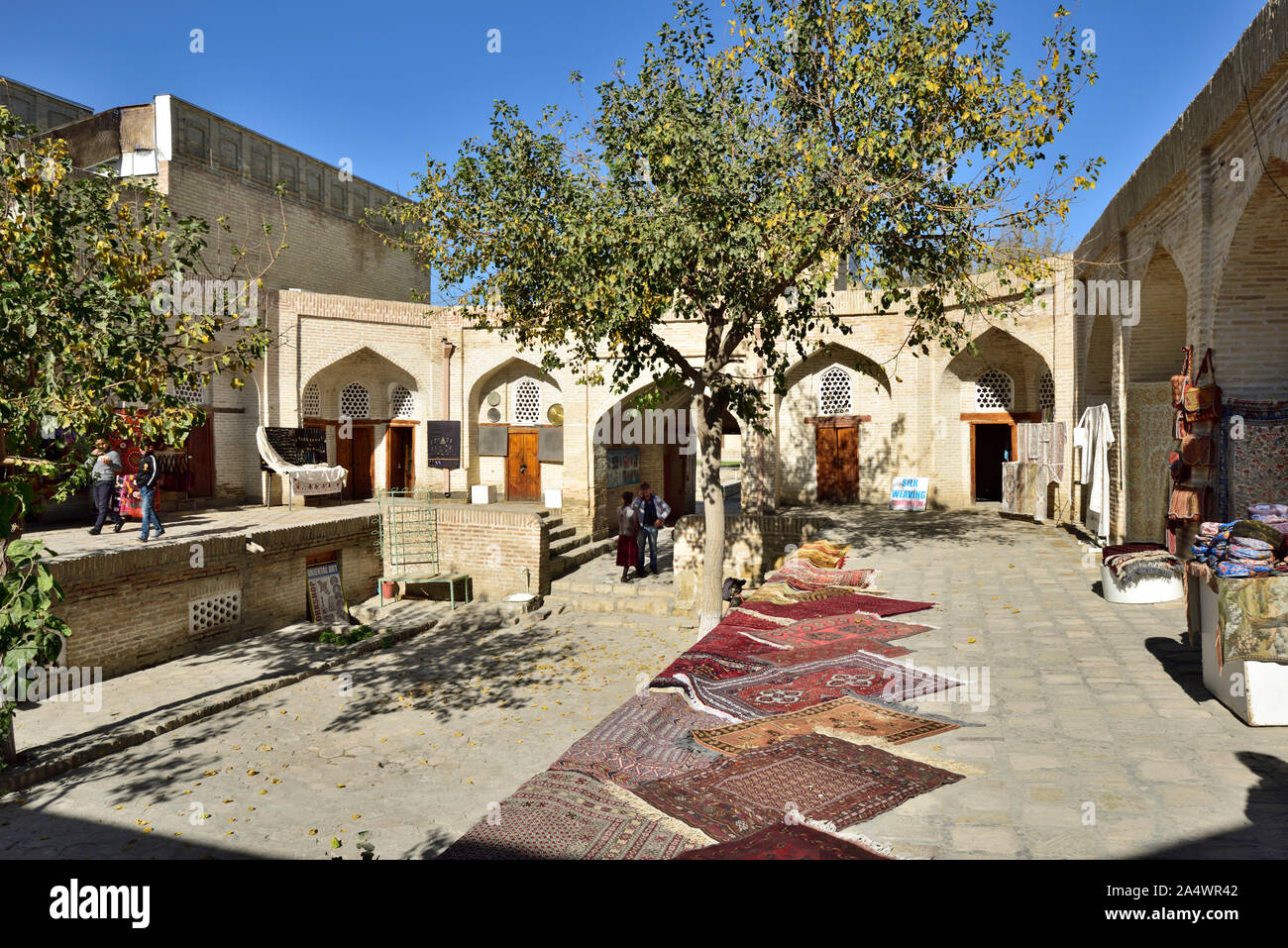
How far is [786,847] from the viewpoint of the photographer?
3309 mm

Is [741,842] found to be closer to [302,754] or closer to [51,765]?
[302,754]

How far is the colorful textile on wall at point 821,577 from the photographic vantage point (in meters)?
9.01

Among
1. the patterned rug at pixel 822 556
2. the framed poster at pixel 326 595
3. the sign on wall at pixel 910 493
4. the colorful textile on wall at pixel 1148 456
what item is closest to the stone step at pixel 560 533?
the framed poster at pixel 326 595

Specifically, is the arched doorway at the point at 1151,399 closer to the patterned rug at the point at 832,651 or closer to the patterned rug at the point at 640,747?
the patterned rug at the point at 832,651

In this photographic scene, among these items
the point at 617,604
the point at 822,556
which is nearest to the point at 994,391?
the point at 822,556

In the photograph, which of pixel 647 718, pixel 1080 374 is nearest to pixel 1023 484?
pixel 1080 374

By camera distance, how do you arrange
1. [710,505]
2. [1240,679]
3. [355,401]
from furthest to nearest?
1. [355,401]
2. [710,505]
3. [1240,679]

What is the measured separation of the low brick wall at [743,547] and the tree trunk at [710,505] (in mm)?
2861

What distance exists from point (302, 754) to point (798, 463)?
13.4 m

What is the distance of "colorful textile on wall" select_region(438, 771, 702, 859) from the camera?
357 centimetres

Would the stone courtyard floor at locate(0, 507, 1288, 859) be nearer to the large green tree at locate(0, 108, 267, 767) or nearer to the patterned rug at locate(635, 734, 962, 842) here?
the patterned rug at locate(635, 734, 962, 842)

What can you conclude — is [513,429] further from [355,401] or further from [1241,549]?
[1241,549]

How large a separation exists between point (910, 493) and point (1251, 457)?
33.7ft

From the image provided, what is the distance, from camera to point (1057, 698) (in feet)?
17.3
